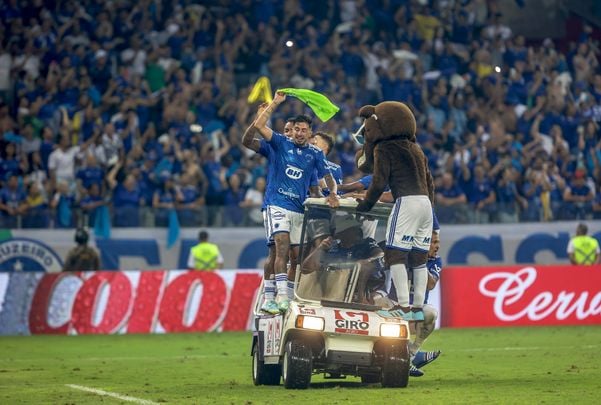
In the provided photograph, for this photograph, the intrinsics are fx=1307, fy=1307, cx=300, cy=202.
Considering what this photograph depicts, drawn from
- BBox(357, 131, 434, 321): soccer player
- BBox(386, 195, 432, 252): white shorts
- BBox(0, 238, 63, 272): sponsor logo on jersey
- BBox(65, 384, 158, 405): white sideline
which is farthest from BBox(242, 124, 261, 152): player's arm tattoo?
BBox(0, 238, 63, 272): sponsor logo on jersey

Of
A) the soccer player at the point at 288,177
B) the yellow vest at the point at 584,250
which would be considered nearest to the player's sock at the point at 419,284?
the soccer player at the point at 288,177

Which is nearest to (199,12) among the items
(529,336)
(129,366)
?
(529,336)

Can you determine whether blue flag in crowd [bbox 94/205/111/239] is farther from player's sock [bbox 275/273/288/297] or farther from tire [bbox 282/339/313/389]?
tire [bbox 282/339/313/389]

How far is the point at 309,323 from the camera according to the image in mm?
12055

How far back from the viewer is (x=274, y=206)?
13555mm

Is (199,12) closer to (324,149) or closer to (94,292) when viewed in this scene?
(94,292)

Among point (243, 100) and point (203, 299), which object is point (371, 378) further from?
point (243, 100)

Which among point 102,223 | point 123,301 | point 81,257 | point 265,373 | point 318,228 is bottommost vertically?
point 265,373

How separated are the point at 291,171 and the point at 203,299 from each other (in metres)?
10.3

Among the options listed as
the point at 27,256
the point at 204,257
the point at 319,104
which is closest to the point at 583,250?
the point at 204,257

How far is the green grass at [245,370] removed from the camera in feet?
38.3

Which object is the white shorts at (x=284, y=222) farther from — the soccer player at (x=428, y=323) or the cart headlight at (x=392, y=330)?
the cart headlight at (x=392, y=330)

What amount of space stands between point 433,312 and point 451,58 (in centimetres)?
1802

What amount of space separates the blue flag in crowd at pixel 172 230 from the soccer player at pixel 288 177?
1102 centimetres
